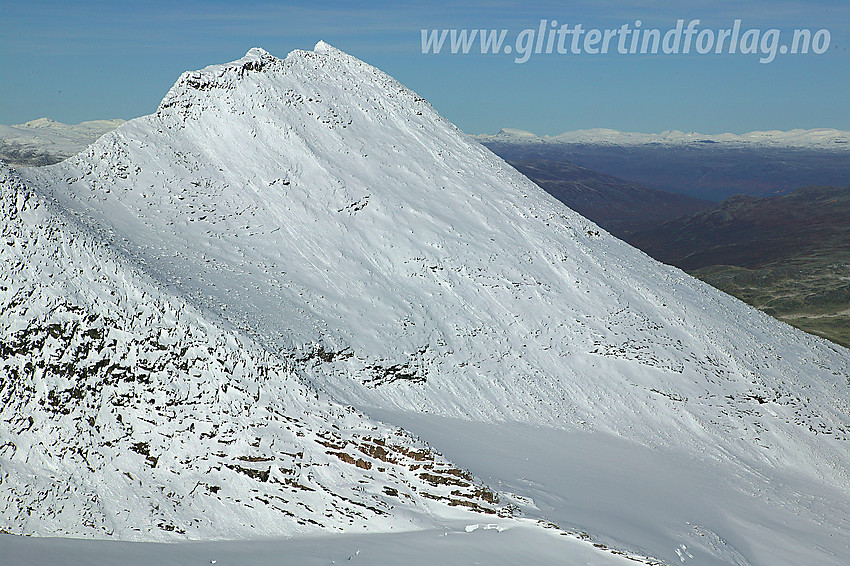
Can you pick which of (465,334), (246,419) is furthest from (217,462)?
(465,334)

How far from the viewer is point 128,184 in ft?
127

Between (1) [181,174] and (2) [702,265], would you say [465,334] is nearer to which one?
(1) [181,174]

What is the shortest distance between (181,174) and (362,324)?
18.4m

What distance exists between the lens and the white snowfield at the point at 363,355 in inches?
945

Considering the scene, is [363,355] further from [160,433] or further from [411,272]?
[160,433]

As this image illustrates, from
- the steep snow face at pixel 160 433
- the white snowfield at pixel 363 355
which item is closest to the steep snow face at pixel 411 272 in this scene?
the white snowfield at pixel 363 355

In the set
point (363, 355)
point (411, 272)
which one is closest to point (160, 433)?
point (363, 355)

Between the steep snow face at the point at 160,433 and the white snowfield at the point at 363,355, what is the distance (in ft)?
0.34

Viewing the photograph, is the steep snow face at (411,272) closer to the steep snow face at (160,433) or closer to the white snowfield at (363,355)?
the white snowfield at (363,355)

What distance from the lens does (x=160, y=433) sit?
25.6 meters

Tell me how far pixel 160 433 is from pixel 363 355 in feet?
36.0

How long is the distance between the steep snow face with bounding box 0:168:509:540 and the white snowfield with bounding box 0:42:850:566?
10cm

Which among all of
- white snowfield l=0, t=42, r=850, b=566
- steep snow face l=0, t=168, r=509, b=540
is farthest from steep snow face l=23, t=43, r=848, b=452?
steep snow face l=0, t=168, r=509, b=540

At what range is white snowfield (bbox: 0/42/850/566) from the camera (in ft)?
78.7
